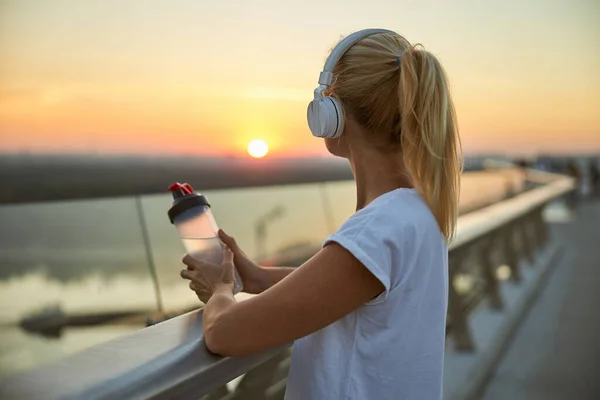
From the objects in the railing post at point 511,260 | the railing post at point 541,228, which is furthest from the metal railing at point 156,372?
the railing post at point 541,228

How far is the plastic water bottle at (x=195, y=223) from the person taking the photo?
1.05 metres

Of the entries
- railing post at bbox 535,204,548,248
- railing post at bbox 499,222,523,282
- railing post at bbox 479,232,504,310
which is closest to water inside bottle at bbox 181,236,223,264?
railing post at bbox 479,232,504,310

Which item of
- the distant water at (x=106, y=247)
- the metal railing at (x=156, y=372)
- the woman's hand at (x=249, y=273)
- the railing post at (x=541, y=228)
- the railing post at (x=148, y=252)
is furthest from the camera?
the railing post at (x=541, y=228)

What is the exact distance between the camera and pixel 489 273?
164 inches

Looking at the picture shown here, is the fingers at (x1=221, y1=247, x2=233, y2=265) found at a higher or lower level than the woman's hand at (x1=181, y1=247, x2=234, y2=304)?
higher

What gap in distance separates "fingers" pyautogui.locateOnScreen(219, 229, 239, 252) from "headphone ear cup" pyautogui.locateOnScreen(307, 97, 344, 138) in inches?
Answer: 10.2

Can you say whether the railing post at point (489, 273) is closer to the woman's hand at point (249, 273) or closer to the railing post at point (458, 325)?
Answer: the railing post at point (458, 325)

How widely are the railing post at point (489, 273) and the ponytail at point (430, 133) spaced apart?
2900mm

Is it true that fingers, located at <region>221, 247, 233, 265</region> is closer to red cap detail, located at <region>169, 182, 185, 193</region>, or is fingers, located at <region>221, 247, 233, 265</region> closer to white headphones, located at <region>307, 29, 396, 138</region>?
red cap detail, located at <region>169, 182, 185, 193</region>

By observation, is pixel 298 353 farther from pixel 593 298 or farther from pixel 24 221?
pixel 593 298

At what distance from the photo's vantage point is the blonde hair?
3.48 ft

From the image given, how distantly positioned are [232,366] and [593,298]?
4.44m

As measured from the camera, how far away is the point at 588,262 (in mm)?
6234

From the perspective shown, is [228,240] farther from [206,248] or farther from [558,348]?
[558,348]
